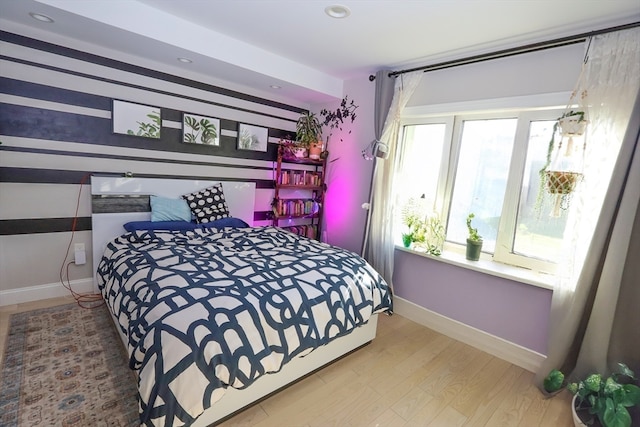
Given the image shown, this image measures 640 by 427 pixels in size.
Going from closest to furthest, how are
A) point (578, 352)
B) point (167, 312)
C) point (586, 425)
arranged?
point (167, 312) → point (586, 425) → point (578, 352)

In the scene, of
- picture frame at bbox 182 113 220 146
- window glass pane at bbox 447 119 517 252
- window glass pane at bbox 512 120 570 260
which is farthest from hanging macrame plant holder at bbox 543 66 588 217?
picture frame at bbox 182 113 220 146

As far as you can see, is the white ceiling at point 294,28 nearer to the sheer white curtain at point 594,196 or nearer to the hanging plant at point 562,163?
the sheer white curtain at point 594,196

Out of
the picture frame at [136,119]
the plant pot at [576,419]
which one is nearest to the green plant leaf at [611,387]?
the plant pot at [576,419]

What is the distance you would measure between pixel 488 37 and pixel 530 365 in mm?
2569

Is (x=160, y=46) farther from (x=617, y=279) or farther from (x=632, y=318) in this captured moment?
(x=632, y=318)

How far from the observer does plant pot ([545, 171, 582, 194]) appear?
199cm

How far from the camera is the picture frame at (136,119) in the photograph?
2.75 m

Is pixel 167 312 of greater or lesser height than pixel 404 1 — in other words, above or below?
below

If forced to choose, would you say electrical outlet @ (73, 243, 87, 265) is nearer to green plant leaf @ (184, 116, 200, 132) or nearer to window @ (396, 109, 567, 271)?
green plant leaf @ (184, 116, 200, 132)

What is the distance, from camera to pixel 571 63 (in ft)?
6.93

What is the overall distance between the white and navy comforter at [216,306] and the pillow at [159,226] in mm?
180

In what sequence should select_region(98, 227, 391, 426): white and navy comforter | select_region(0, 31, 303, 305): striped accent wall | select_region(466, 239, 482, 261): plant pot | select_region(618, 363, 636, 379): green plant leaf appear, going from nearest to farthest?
select_region(98, 227, 391, 426): white and navy comforter < select_region(618, 363, 636, 379): green plant leaf < select_region(0, 31, 303, 305): striped accent wall < select_region(466, 239, 482, 261): plant pot

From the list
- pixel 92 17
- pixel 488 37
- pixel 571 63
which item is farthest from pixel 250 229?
pixel 571 63

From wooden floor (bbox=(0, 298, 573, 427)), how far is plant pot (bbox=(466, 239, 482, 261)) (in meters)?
0.80
